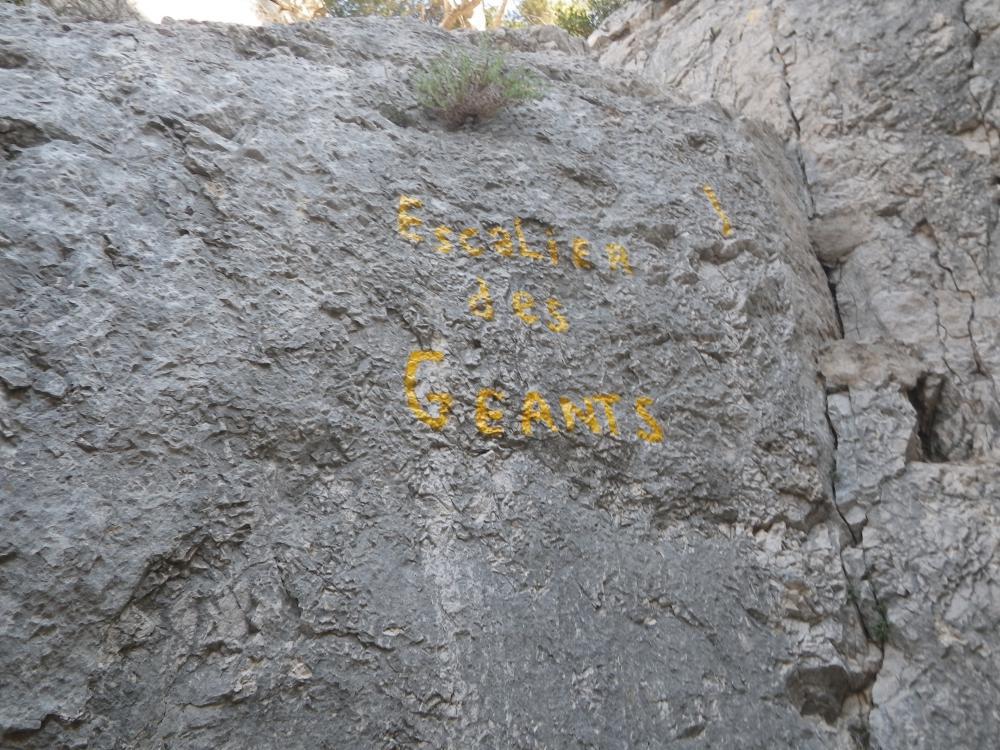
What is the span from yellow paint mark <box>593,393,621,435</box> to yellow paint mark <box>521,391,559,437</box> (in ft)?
0.68

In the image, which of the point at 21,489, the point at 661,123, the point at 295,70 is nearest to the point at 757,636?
the point at 21,489

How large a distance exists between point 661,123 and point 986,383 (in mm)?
1935

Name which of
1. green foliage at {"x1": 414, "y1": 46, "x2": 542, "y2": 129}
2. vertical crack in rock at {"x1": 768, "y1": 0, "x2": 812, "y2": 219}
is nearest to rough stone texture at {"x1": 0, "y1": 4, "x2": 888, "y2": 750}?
green foliage at {"x1": 414, "y1": 46, "x2": 542, "y2": 129}

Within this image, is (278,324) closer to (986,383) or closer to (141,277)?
(141,277)

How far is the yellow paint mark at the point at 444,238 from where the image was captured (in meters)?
2.67

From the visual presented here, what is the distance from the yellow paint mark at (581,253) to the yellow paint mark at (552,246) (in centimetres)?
8

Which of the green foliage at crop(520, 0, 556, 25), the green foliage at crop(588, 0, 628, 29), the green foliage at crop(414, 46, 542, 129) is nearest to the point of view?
the green foliage at crop(414, 46, 542, 129)

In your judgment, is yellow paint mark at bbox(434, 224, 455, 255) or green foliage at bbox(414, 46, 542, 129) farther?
green foliage at bbox(414, 46, 542, 129)

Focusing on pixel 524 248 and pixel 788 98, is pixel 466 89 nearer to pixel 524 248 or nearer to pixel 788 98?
pixel 524 248

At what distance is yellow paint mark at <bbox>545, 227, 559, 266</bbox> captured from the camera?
9.31 ft

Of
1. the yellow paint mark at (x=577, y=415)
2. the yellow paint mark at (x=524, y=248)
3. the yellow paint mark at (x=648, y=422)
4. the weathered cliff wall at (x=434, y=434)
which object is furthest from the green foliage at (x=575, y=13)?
the yellow paint mark at (x=577, y=415)

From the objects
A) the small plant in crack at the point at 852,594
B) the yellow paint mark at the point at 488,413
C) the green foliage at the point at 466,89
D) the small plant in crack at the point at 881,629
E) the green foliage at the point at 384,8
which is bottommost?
the small plant in crack at the point at 881,629

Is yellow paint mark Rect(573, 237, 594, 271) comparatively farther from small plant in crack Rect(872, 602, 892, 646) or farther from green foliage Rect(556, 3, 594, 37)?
green foliage Rect(556, 3, 594, 37)

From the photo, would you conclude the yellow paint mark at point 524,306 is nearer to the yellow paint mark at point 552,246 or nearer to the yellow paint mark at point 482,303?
the yellow paint mark at point 482,303
